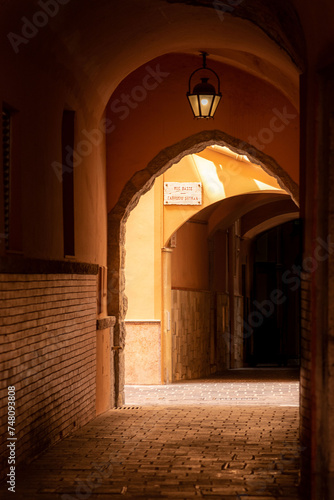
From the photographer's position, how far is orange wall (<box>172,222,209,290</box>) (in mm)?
16406

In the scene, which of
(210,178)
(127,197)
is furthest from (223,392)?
(127,197)

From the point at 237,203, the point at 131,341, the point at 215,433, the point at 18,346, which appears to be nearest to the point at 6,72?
the point at 18,346

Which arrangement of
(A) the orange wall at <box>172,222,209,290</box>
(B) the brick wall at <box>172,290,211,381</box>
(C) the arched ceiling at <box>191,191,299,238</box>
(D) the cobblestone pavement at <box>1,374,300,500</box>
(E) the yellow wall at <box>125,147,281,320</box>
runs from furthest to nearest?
(C) the arched ceiling at <box>191,191,299,238</box> → (A) the orange wall at <box>172,222,209,290</box> → (B) the brick wall at <box>172,290,211,381</box> → (E) the yellow wall at <box>125,147,281,320</box> → (D) the cobblestone pavement at <box>1,374,300,500</box>

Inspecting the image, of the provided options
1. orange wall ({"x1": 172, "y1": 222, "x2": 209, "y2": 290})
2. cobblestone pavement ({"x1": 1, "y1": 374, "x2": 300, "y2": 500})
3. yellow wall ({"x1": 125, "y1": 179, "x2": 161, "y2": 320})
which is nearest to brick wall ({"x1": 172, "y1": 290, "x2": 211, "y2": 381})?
orange wall ({"x1": 172, "y1": 222, "x2": 209, "y2": 290})

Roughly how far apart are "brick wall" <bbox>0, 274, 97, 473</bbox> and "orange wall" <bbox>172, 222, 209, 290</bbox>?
254 inches

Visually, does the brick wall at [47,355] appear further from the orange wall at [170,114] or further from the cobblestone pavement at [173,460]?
the orange wall at [170,114]

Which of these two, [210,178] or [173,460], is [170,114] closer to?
[210,178]

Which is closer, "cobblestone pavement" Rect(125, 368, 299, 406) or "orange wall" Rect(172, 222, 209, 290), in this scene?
"cobblestone pavement" Rect(125, 368, 299, 406)

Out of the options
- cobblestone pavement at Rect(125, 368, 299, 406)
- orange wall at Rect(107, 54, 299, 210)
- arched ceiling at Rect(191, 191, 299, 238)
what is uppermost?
orange wall at Rect(107, 54, 299, 210)

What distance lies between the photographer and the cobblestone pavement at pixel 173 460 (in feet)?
18.9

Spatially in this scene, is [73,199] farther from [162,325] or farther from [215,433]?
[162,325]

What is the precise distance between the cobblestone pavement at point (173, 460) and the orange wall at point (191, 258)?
6.42 metres

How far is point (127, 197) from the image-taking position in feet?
38.5

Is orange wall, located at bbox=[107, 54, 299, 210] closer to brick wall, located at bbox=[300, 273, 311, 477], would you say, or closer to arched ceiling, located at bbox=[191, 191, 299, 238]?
arched ceiling, located at bbox=[191, 191, 299, 238]
